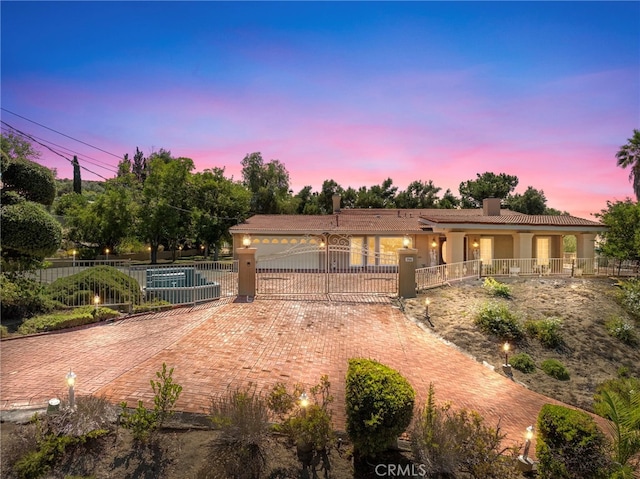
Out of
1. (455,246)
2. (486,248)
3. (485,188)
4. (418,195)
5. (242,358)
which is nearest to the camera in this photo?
(242,358)

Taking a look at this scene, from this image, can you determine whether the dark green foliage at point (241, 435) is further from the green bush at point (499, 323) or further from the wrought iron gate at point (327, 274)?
the green bush at point (499, 323)

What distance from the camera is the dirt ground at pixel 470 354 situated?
4.17 meters

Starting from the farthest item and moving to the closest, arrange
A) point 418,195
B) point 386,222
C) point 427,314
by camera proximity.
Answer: point 418,195 → point 386,222 → point 427,314

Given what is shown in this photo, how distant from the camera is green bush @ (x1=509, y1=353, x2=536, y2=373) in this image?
953cm

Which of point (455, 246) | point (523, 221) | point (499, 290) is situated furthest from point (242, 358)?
point (523, 221)

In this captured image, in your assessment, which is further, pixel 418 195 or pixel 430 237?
pixel 418 195

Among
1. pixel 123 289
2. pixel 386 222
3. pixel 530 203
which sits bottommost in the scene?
pixel 123 289

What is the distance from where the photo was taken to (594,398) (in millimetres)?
8742

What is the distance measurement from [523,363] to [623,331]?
549cm

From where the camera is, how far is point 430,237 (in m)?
23.8

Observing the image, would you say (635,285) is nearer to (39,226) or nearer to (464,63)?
(464,63)

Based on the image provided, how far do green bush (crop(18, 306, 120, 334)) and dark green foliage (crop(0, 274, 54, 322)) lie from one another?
1.87 ft

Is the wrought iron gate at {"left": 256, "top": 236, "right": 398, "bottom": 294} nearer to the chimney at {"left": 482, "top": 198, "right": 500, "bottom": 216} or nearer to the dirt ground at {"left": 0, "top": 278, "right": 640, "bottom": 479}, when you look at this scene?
the dirt ground at {"left": 0, "top": 278, "right": 640, "bottom": 479}

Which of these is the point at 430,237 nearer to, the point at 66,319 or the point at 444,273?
the point at 444,273
